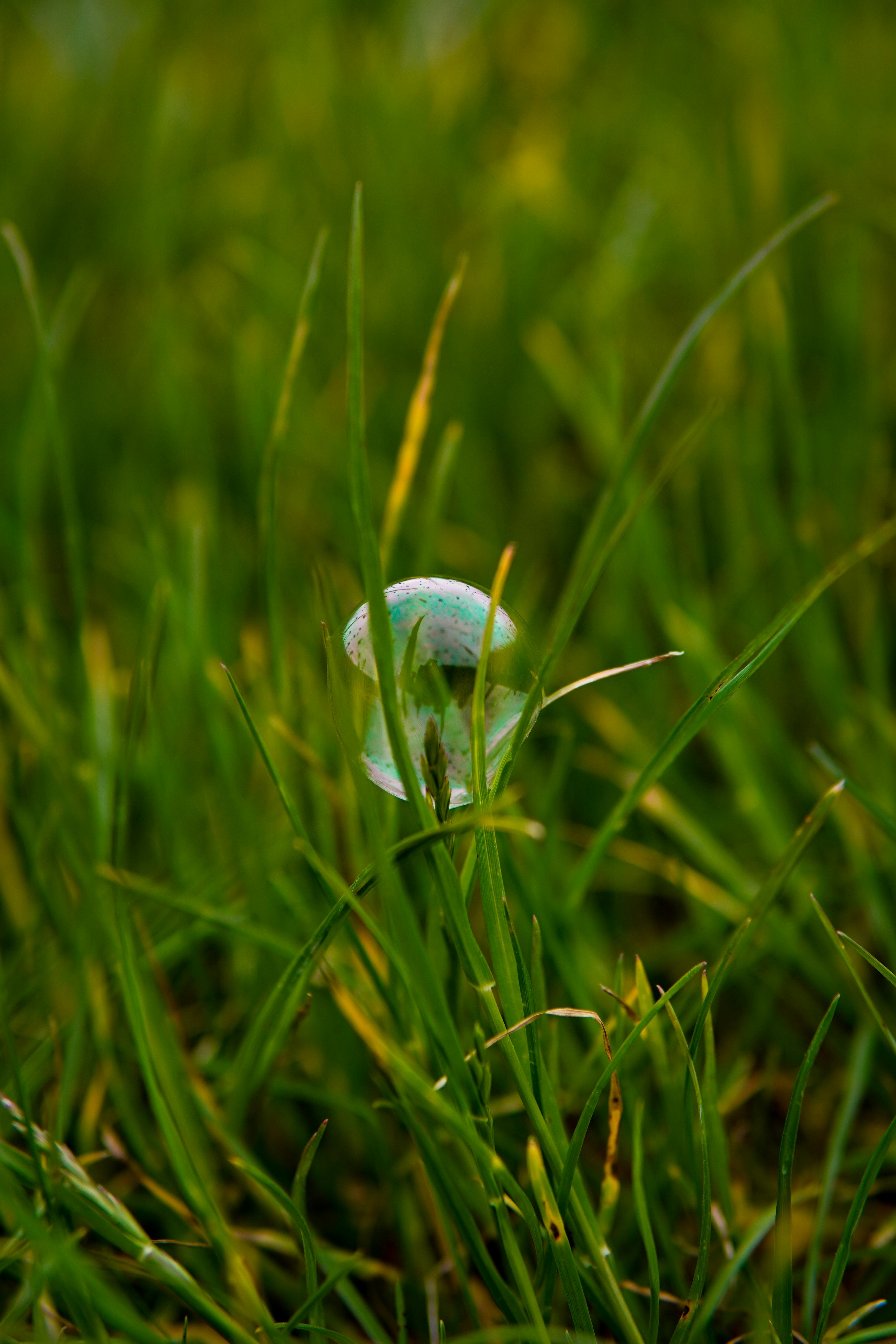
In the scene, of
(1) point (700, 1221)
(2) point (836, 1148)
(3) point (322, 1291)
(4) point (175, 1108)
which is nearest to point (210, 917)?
(4) point (175, 1108)

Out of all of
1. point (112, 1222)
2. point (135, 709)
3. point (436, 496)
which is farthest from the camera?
point (436, 496)

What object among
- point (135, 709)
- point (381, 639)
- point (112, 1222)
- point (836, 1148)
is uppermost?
Result: point (381, 639)

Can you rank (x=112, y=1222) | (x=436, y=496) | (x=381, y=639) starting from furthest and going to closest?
(x=436, y=496) → (x=112, y=1222) → (x=381, y=639)

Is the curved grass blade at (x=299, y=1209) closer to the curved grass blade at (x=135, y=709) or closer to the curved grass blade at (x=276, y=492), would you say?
the curved grass blade at (x=135, y=709)

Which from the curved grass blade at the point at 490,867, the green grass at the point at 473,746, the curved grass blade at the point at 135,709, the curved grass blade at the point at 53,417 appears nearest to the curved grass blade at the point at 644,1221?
the green grass at the point at 473,746

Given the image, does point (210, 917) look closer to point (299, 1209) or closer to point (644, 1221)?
point (299, 1209)

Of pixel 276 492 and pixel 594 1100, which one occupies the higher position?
pixel 276 492

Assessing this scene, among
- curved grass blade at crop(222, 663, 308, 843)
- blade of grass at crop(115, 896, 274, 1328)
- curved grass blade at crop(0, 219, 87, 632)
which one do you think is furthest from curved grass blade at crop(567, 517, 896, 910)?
curved grass blade at crop(0, 219, 87, 632)
